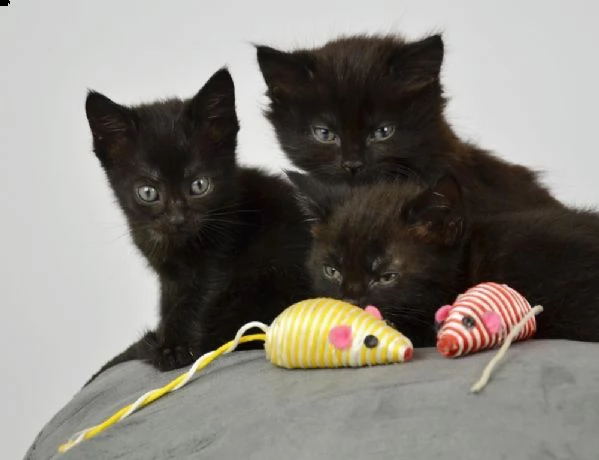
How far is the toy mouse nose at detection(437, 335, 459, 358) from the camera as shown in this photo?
1.22 metres

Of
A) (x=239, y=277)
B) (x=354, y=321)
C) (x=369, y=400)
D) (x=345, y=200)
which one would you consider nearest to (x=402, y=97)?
(x=345, y=200)

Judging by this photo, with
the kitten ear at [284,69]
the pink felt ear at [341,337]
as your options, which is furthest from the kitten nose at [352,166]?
the pink felt ear at [341,337]

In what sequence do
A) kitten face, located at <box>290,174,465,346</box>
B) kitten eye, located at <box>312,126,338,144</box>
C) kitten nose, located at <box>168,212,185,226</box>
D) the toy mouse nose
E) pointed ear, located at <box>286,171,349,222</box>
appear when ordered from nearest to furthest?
1. the toy mouse nose
2. kitten face, located at <box>290,174,465,346</box>
3. pointed ear, located at <box>286,171,349,222</box>
4. kitten nose, located at <box>168,212,185,226</box>
5. kitten eye, located at <box>312,126,338,144</box>

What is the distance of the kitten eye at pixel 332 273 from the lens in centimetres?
154

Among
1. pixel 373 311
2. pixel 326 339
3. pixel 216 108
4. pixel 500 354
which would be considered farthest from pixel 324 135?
pixel 500 354

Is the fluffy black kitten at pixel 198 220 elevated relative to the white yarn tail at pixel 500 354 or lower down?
elevated

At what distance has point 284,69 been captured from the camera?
6.25 ft

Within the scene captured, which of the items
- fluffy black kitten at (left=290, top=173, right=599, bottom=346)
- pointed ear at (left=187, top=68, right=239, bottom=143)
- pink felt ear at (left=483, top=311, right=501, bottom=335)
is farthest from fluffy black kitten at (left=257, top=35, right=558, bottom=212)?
pink felt ear at (left=483, top=311, right=501, bottom=335)

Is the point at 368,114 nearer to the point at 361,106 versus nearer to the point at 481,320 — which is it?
the point at 361,106

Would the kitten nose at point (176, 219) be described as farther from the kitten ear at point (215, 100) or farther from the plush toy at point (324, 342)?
the plush toy at point (324, 342)

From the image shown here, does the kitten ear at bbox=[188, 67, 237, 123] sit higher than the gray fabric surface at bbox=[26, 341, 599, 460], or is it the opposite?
the kitten ear at bbox=[188, 67, 237, 123]

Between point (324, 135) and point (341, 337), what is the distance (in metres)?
0.74

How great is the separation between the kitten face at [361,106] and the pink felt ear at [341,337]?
0.61 m

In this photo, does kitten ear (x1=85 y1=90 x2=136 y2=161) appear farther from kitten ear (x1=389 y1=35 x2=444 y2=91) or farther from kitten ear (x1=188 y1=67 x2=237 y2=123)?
kitten ear (x1=389 y1=35 x2=444 y2=91)
